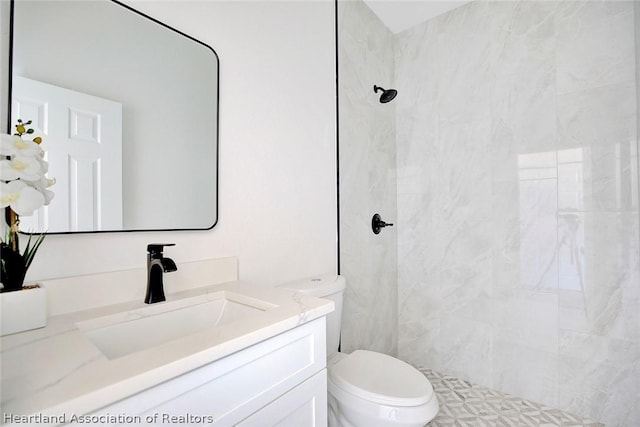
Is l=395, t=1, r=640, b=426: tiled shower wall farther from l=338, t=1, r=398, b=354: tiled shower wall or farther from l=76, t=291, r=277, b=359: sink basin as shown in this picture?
l=76, t=291, r=277, b=359: sink basin

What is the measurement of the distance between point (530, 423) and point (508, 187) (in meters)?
1.31

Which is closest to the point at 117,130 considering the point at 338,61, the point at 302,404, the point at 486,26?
the point at 302,404

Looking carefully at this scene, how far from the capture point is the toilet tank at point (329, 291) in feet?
4.49

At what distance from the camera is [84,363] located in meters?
0.56

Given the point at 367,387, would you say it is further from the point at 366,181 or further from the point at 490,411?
the point at 366,181

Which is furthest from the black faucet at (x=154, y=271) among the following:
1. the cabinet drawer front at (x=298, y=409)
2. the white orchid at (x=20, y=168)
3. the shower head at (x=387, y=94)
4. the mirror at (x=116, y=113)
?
the shower head at (x=387, y=94)

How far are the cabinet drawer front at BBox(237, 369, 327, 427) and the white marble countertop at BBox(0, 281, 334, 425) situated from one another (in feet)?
0.61

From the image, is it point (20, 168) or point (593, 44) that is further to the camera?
point (593, 44)

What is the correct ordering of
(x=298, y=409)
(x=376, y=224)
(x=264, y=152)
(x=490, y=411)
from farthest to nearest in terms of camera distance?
(x=376, y=224) < (x=490, y=411) < (x=264, y=152) < (x=298, y=409)

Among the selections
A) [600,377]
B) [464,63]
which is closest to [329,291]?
[600,377]

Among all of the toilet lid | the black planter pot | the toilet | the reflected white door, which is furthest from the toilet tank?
the black planter pot

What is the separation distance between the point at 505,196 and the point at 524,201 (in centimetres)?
10

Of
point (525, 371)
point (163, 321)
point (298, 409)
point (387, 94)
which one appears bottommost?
point (525, 371)

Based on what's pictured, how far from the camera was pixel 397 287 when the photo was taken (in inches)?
91.8
